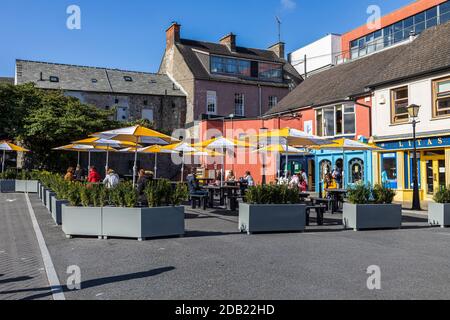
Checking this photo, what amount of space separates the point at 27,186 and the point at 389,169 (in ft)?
63.5

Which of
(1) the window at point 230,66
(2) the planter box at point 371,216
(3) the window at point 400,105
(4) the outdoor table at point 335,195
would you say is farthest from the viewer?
(1) the window at point 230,66

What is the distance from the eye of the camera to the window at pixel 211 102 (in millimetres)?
38969

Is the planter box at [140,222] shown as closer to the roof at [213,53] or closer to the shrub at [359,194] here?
the shrub at [359,194]

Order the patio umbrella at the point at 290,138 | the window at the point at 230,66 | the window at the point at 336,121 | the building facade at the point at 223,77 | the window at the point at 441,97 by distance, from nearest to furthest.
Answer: the patio umbrella at the point at 290,138, the window at the point at 441,97, the window at the point at 336,121, the building facade at the point at 223,77, the window at the point at 230,66

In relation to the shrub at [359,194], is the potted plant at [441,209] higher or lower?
lower

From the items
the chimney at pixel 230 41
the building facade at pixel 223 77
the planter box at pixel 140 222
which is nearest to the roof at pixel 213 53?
the building facade at pixel 223 77

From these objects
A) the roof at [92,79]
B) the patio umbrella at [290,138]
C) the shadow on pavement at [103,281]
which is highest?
the roof at [92,79]

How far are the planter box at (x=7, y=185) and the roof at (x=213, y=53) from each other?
65.2 ft

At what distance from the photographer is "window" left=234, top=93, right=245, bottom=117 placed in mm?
40344

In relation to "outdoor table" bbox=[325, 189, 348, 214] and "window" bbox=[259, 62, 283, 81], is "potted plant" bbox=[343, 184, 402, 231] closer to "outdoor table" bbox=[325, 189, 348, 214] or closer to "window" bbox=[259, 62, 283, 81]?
"outdoor table" bbox=[325, 189, 348, 214]

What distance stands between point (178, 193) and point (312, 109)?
64.0ft

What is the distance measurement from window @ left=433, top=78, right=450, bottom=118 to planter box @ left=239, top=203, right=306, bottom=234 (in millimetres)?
11962

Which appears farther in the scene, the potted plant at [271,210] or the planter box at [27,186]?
the planter box at [27,186]
